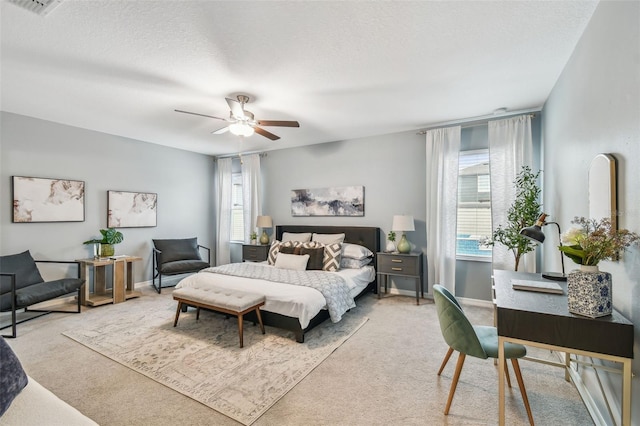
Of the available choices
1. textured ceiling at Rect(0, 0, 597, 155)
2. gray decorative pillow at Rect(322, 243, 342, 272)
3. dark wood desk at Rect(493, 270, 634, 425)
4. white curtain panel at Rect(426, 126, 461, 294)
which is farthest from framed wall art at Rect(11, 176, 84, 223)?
dark wood desk at Rect(493, 270, 634, 425)

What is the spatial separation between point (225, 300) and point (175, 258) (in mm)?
2807

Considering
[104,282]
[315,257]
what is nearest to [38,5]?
[315,257]

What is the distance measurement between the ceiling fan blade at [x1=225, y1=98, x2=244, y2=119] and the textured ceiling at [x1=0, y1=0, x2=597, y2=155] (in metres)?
0.26

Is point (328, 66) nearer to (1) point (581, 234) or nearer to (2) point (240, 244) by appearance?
(1) point (581, 234)

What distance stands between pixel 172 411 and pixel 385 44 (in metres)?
3.11

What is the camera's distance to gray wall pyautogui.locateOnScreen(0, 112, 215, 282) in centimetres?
390

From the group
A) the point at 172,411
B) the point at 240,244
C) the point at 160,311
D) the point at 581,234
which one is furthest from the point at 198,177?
the point at 581,234

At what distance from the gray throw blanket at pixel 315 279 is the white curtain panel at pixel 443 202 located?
151cm

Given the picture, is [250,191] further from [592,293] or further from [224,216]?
[592,293]

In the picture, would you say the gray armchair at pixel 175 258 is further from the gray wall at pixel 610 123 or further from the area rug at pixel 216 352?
the gray wall at pixel 610 123

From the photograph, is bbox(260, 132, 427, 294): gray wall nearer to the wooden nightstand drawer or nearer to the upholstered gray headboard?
the upholstered gray headboard

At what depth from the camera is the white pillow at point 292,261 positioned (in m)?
4.21

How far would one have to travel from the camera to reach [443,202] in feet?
14.0

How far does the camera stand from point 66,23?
6.79 feet
